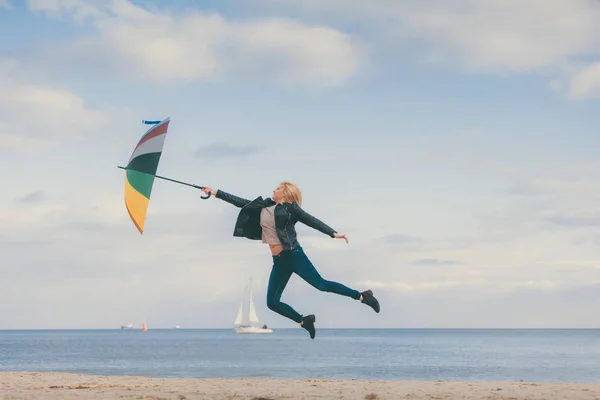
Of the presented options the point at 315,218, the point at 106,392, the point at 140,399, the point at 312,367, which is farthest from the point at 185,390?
the point at 312,367

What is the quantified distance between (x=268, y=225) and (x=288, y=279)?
3.26 feet

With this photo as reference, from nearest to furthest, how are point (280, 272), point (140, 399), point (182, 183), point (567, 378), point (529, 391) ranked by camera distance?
point (182, 183), point (280, 272), point (140, 399), point (529, 391), point (567, 378)

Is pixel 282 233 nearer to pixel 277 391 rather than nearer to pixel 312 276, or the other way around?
pixel 312 276

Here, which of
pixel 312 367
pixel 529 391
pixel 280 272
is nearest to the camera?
pixel 280 272

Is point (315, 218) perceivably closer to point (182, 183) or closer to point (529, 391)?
point (182, 183)

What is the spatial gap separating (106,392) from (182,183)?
18.4 feet

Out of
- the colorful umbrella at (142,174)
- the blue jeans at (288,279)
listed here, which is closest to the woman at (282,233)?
the blue jeans at (288,279)

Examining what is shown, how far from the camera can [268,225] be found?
11.1m

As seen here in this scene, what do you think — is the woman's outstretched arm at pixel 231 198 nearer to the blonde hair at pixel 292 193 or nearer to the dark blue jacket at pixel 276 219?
the dark blue jacket at pixel 276 219

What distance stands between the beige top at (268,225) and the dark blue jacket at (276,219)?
8cm

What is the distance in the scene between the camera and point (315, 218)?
36.0ft

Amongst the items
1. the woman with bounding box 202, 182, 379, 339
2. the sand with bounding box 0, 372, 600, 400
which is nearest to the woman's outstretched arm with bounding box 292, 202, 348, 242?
the woman with bounding box 202, 182, 379, 339

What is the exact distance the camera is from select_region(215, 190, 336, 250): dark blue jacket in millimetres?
10992

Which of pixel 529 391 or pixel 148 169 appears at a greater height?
pixel 148 169
